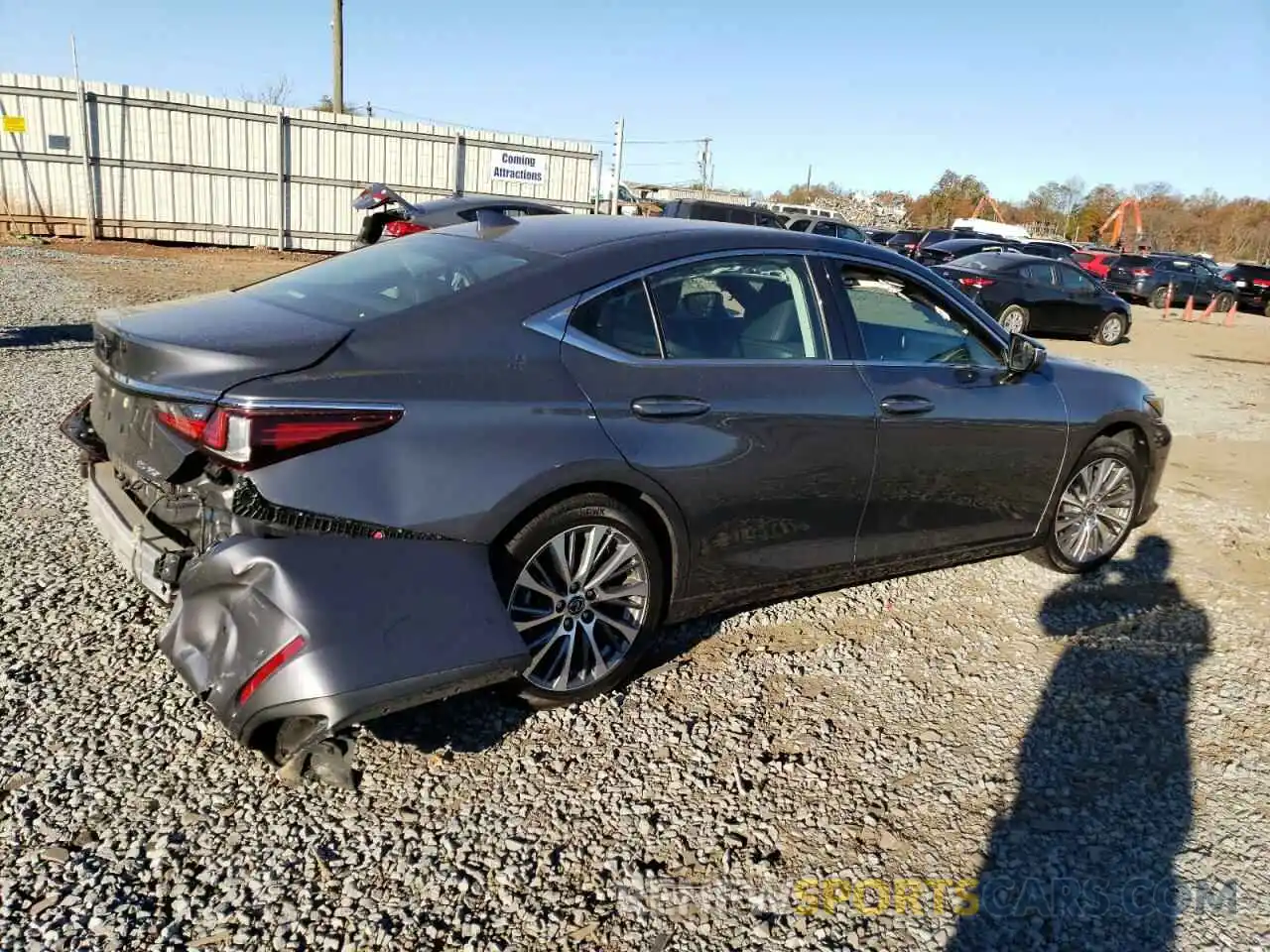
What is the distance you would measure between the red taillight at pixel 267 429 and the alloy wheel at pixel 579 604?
749 millimetres

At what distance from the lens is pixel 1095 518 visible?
5156 mm

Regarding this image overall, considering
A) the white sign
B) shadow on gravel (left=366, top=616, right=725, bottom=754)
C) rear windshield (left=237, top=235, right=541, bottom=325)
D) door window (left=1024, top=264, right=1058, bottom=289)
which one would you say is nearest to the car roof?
rear windshield (left=237, top=235, right=541, bottom=325)

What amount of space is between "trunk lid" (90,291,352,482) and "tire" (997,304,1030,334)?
14623 mm

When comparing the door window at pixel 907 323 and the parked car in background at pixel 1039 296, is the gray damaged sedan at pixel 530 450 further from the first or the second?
the parked car in background at pixel 1039 296

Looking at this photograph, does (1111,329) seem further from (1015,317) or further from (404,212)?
(404,212)

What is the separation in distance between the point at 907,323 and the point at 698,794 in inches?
92.5

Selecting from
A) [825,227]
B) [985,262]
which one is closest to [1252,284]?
[825,227]

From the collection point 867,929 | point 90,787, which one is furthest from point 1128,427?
point 90,787

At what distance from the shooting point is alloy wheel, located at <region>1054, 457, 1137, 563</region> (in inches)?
197

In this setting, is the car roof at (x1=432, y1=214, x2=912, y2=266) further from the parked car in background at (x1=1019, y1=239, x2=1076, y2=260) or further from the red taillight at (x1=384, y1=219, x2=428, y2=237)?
the parked car in background at (x1=1019, y1=239, x2=1076, y2=260)

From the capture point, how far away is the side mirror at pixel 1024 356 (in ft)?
14.7

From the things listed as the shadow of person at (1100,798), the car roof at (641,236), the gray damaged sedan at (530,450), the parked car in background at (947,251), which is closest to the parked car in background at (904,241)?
the parked car in background at (947,251)

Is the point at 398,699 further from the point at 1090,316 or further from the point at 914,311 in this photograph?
the point at 1090,316

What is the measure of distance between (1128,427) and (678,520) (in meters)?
3.02
